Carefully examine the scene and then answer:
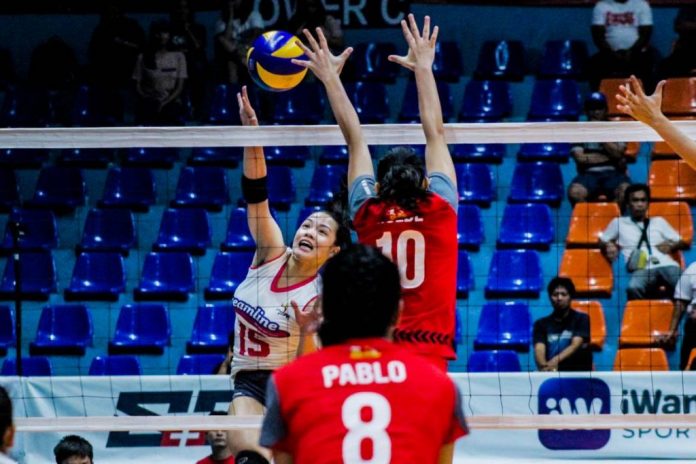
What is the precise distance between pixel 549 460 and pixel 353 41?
A: 22.8 ft

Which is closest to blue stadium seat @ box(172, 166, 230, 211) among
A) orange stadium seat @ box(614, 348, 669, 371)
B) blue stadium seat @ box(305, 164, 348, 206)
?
blue stadium seat @ box(305, 164, 348, 206)

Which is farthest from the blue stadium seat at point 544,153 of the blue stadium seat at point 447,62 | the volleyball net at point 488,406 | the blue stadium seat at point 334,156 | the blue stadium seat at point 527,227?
the volleyball net at point 488,406

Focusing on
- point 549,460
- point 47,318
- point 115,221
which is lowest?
point 549,460

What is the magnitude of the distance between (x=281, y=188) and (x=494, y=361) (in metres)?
3.49

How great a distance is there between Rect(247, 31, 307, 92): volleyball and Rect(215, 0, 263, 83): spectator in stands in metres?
7.49

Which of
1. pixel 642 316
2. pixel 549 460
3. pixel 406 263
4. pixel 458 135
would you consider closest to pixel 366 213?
pixel 406 263

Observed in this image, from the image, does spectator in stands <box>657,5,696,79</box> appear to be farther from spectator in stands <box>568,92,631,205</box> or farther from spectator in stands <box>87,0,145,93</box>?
spectator in stands <box>87,0,145,93</box>

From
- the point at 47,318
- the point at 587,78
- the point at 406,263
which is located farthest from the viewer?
the point at 587,78

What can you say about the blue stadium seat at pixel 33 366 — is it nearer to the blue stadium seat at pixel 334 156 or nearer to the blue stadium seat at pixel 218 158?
the blue stadium seat at pixel 218 158

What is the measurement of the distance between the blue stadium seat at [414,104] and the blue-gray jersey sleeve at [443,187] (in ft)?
28.3

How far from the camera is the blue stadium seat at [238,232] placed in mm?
12602

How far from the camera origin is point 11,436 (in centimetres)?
358

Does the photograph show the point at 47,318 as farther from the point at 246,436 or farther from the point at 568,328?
the point at 246,436

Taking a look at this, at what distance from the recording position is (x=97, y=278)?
12.5m
